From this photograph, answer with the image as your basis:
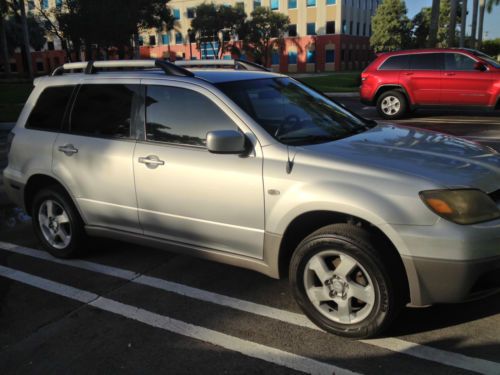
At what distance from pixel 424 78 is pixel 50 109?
9.90m

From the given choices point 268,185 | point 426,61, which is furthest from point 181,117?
point 426,61

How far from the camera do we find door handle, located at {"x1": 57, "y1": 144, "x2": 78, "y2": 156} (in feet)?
14.1

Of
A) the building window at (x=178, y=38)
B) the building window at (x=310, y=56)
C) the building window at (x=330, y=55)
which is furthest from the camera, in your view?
the building window at (x=178, y=38)

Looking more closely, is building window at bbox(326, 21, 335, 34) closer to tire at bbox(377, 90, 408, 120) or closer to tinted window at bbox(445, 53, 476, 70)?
tire at bbox(377, 90, 408, 120)

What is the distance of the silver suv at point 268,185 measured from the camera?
2830 millimetres

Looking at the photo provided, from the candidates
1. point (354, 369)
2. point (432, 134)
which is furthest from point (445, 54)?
point (354, 369)

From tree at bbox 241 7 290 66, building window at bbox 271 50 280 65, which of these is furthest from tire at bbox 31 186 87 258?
building window at bbox 271 50 280 65

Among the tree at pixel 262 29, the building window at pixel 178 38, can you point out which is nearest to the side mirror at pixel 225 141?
the tree at pixel 262 29

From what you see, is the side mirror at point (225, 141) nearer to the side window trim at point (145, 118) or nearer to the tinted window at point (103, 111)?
the side window trim at point (145, 118)

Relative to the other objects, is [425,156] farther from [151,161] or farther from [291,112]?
[151,161]

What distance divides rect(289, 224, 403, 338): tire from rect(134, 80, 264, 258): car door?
388 millimetres

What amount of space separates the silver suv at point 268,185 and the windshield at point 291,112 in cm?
2

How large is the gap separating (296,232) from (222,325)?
0.81 meters

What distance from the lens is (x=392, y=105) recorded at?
12695mm
